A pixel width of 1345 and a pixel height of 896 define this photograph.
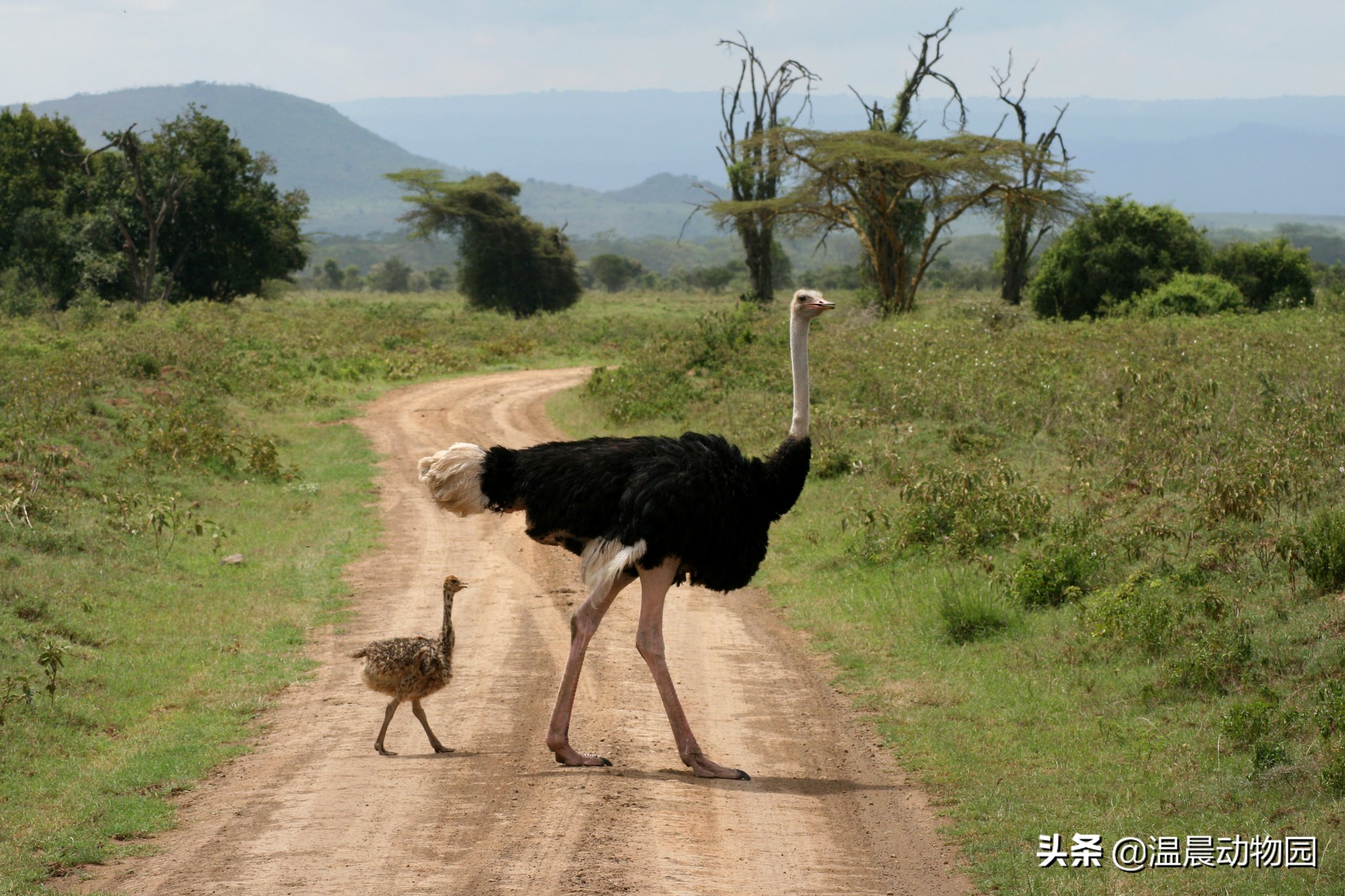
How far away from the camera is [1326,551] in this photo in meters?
7.99

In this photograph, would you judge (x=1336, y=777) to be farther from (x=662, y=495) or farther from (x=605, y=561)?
(x=605, y=561)

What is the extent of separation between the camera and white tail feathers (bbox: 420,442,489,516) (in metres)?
6.89

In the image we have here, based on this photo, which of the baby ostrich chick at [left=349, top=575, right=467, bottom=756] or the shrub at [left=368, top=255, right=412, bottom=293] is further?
the shrub at [left=368, top=255, right=412, bottom=293]

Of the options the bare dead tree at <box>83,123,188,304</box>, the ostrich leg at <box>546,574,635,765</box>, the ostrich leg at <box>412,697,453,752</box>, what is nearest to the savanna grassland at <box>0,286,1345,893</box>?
the ostrich leg at <box>412,697,453,752</box>

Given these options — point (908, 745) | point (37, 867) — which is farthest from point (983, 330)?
point (37, 867)

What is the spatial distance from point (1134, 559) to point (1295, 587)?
1.62 m

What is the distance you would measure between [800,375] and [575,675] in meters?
2.18

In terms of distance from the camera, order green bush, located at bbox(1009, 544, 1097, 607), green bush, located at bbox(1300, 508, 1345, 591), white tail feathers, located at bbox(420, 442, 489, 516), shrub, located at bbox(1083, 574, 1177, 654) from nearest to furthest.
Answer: white tail feathers, located at bbox(420, 442, 489, 516), green bush, located at bbox(1300, 508, 1345, 591), shrub, located at bbox(1083, 574, 1177, 654), green bush, located at bbox(1009, 544, 1097, 607)

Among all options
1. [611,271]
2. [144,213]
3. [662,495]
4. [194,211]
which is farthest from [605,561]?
[611,271]

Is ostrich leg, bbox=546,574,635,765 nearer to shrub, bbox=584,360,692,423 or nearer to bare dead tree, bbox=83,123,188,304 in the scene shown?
shrub, bbox=584,360,692,423

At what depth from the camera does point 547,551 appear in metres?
13.1

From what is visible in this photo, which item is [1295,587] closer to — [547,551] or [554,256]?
[547,551]

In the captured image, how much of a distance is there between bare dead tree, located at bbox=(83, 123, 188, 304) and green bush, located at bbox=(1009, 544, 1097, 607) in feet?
104

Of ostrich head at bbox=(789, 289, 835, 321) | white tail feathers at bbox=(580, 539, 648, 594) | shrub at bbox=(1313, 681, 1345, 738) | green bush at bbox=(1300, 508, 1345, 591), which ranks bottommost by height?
shrub at bbox=(1313, 681, 1345, 738)
